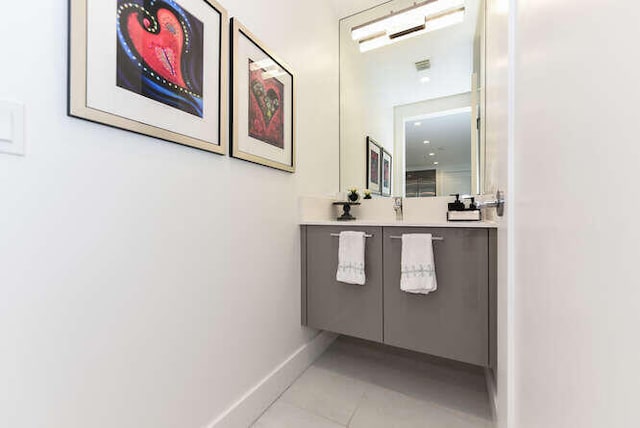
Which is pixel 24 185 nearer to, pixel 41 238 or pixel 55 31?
pixel 41 238

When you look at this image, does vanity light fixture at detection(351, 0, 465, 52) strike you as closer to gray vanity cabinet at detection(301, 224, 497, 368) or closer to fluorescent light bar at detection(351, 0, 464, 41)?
fluorescent light bar at detection(351, 0, 464, 41)

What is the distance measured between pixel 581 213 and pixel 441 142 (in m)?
1.80

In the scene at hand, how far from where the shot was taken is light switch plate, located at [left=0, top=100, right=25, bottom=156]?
0.63 metres

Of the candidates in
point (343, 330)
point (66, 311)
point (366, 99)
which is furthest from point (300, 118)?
point (66, 311)

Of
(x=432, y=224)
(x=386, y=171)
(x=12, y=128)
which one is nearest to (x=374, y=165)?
(x=386, y=171)

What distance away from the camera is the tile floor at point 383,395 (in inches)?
52.8

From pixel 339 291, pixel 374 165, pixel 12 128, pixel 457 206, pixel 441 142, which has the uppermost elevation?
pixel 441 142

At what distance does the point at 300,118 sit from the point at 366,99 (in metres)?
0.82

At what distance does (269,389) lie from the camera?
1.45m

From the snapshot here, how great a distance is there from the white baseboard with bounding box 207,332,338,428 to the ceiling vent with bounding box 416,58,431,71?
211 cm

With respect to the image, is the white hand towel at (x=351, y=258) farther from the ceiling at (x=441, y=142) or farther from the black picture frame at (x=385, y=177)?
the ceiling at (x=441, y=142)

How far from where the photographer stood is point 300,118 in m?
1.77

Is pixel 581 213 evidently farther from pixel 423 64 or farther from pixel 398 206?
pixel 423 64

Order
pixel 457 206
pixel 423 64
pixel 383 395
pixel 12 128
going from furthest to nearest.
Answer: pixel 423 64, pixel 457 206, pixel 383 395, pixel 12 128
